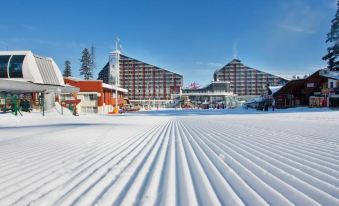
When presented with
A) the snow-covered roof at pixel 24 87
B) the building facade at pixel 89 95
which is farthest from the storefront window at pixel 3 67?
the building facade at pixel 89 95

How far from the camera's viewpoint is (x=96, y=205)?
11.5 ft

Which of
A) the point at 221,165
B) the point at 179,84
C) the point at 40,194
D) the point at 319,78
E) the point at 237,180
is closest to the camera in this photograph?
the point at 40,194

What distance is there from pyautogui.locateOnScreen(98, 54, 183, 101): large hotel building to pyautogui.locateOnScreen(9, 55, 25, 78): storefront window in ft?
288

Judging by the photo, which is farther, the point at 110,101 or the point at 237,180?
the point at 110,101

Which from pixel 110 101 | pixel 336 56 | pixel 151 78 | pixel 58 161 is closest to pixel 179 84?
pixel 151 78

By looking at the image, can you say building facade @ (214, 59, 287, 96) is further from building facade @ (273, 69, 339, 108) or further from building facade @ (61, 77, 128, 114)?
building facade @ (61, 77, 128, 114)

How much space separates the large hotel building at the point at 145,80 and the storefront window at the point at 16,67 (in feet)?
288

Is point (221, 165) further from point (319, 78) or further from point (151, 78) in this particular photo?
point (151, 78)

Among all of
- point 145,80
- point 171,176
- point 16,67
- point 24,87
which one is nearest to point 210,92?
point 145,80

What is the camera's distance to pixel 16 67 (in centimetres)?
3216

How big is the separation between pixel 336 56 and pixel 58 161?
54032 mm

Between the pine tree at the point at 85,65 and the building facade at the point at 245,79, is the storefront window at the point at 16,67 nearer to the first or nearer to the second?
the pine tree at the point at 85,65

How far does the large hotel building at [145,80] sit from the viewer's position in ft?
402

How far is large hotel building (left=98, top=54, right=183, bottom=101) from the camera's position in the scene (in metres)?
122
